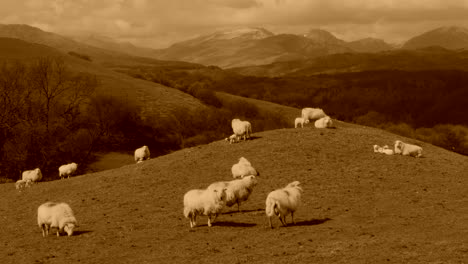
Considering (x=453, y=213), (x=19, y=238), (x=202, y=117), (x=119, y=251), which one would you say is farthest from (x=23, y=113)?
(x=453, y=213)

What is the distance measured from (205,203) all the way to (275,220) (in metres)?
3.14

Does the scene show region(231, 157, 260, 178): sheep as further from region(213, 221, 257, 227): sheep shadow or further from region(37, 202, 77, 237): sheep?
region(37, 202, 77, 237): sheep

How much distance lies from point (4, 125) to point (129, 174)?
110 ft

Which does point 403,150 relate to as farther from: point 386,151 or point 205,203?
point 205,203

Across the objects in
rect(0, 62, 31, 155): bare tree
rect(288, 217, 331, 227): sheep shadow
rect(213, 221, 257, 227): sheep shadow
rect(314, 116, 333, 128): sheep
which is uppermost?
rect(0, 62, 31, 155): bare tree

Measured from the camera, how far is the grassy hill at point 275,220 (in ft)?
62.5

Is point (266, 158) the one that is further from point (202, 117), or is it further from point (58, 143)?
point (202, 117)

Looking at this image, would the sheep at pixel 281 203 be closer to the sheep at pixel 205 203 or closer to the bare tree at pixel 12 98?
the sheep at pixel 205 203

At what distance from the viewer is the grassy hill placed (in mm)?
19062

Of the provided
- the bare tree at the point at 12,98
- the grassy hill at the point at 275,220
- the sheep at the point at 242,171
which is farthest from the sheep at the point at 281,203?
the bare tree at the point at 12,98

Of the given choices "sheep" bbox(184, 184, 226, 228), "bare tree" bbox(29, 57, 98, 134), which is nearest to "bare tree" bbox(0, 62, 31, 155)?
"bare tree" bbox(29, 57, 98, 134)

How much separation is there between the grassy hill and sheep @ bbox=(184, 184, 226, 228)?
26.1 inches

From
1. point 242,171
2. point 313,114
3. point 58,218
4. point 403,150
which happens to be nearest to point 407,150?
point 403,150

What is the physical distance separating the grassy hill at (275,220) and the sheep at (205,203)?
0.66 meters
